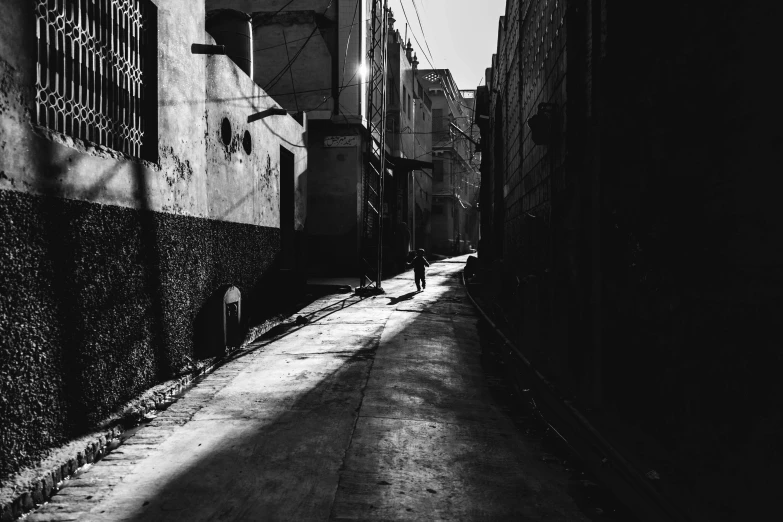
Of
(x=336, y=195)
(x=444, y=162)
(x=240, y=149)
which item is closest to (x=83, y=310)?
(x=240, y=149)

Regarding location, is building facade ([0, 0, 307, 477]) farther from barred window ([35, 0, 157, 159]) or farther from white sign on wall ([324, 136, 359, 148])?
white sign on wall ([324, 136, 359, 148])

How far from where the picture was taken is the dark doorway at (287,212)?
13.1m

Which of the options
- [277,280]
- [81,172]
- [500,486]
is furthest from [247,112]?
[500,486]

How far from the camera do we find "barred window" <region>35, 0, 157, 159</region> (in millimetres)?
4371

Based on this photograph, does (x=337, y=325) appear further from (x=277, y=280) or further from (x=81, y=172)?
(x=81, y=172)

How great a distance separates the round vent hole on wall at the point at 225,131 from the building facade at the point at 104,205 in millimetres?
31

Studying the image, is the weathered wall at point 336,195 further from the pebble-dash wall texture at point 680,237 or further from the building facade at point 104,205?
the pebble-dash wall texture at point 680,237

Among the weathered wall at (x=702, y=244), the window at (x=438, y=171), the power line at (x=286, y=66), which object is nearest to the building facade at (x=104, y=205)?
the weathered wall at (x=702, y=244)

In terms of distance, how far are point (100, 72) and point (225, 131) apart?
10.7 feet

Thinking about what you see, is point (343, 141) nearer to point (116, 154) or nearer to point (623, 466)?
point (116, 154)

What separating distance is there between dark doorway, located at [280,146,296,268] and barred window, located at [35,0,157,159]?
6944 mm

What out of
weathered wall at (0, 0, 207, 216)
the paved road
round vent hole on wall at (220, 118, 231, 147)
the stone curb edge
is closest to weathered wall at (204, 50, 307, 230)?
round vent hole on wall at (220, 118, 231, 147)

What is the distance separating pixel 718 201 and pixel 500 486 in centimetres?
234

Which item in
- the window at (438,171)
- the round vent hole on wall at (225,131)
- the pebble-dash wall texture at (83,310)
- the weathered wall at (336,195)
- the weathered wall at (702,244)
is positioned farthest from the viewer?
the window at (438,171)
